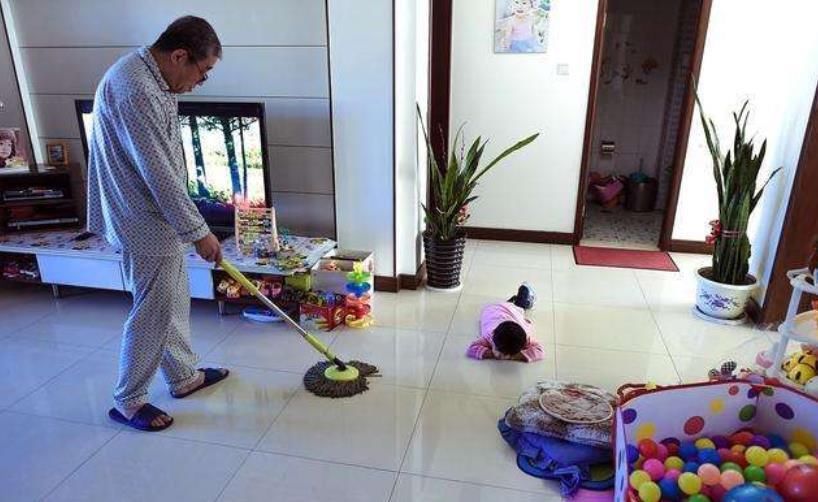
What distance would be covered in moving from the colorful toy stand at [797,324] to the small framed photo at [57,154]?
3.71m

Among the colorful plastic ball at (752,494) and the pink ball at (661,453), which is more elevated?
the colorful plastic ball at (752,494)

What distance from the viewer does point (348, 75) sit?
283 cm

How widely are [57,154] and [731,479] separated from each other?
11.9 ft

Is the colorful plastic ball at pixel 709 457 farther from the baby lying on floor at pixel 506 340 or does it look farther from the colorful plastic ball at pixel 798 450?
the baby lying on floor at pixel 506 340

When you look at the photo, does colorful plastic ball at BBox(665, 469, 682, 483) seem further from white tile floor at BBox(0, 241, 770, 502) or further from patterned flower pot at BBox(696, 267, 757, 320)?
patterned flower pot at BBox(696, 267, 757, 320)

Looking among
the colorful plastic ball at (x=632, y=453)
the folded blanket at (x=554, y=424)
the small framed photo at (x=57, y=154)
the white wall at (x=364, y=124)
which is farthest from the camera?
the small framed photo at (x=57, y=154)

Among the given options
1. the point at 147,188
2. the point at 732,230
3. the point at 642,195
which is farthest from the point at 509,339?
the point at 642,195

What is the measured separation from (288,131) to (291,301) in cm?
96

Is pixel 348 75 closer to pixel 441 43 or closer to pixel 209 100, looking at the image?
pixel 209 100

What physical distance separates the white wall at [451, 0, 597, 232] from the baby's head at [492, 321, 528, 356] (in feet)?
5.84

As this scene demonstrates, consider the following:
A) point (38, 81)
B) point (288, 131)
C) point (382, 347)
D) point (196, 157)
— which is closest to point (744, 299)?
point (382, 347)

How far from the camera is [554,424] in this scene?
1.82m

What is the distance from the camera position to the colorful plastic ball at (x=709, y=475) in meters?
1.47

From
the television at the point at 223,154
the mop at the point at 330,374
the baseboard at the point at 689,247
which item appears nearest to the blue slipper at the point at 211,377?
the mop at the point at 330,374
